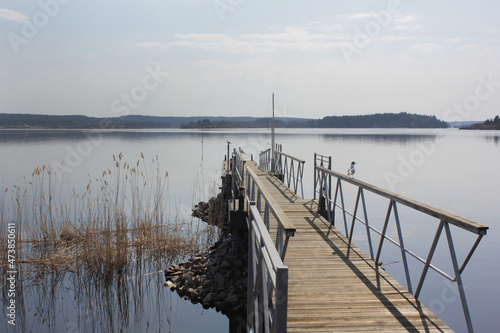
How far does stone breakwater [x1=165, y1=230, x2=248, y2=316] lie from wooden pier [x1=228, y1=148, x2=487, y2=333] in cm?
256

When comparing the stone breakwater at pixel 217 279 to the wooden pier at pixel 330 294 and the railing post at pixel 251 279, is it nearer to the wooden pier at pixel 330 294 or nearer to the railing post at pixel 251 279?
the wooden pier at pixel 330 294

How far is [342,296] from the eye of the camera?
190 inches

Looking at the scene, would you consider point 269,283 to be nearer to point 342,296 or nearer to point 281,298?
point 281,298

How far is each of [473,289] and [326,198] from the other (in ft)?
21.8

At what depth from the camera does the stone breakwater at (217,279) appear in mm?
8719

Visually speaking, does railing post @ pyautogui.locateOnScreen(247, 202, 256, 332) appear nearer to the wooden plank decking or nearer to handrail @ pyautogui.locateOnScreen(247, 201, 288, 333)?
handrail @ pyautogui.locateOnScreen(247, 201, 288, 333)

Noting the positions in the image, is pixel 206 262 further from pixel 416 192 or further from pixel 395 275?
pixel 416 192

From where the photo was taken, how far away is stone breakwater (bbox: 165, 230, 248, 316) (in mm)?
8719

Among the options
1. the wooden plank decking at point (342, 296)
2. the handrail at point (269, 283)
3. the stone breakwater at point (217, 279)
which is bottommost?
the stone breakwater at point (217, 279)

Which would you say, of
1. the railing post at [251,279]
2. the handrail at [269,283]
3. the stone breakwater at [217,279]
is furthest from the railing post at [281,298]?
the stone breakwater at [217,279]

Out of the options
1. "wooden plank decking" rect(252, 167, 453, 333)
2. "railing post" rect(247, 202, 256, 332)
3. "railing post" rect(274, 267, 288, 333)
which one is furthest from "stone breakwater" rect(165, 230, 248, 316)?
"railing post" rect(274, 267, 288, 333)

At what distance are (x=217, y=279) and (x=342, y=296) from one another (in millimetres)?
4828

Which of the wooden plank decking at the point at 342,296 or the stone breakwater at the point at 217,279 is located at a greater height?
the wooden plank decking at the point at 342,296

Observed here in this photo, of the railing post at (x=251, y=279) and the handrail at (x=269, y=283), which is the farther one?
the railing post at (x=251, y=279)
